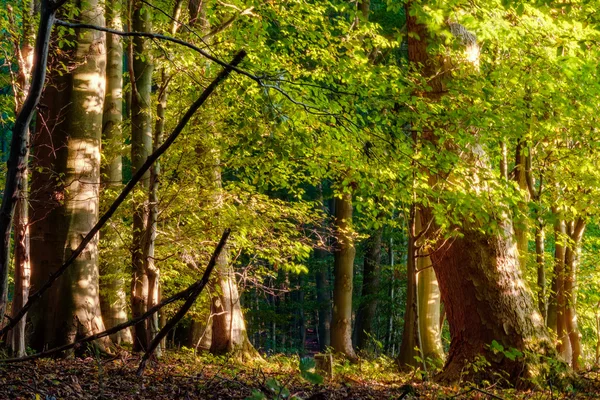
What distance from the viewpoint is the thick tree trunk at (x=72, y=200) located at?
24.9ft

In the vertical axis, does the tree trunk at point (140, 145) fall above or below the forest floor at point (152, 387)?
above

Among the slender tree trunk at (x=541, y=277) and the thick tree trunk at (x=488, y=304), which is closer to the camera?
the thick tree trunk at (x=488, y=304)

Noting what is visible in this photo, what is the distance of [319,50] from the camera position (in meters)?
9.89

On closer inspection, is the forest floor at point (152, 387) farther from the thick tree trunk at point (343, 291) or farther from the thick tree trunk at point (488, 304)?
the thick tree trunk at point (343, 291)

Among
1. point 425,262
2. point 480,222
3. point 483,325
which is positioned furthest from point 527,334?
point 425,262

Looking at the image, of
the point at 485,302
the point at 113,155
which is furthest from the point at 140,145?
the point at 485,302

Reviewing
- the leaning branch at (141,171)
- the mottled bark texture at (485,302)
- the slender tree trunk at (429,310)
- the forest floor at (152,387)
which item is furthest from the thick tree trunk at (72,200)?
the slender tree trunk at (429,310)

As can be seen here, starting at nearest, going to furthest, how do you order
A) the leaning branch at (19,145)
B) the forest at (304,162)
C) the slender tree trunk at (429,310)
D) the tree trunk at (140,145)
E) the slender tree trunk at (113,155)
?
the leaning branch at (19,145) < the forest at (304,162) < the tree trunk at (140,145) < the slender tree trunk at (113,155) < the slender tree trunk at (429,310)

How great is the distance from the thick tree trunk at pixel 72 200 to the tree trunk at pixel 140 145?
735mm

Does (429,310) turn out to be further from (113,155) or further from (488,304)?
(113,155)

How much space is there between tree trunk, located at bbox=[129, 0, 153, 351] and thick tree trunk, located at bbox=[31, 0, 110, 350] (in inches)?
29.0

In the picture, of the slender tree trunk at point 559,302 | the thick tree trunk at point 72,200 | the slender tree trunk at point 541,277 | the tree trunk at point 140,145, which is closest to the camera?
the thick tree trunk at point 72,200

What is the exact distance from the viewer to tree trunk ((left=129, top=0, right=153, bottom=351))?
28.4 feet

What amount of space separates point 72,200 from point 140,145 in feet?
5.58
